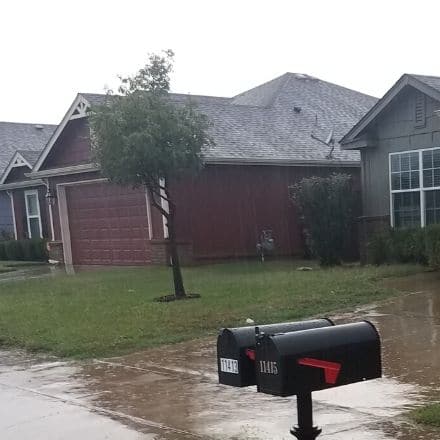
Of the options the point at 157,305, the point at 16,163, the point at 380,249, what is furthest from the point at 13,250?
the point at 157,305

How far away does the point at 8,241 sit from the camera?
27.6 m

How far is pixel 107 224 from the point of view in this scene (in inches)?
869

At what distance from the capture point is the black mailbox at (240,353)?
3.48 meters

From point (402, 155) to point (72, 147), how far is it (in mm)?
11306

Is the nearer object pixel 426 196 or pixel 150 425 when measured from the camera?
pixel 150 425

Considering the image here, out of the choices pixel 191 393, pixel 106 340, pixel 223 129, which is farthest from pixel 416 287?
pixel 223 129

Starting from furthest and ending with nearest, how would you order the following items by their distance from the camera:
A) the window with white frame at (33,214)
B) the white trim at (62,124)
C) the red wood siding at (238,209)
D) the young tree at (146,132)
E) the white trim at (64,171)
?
1. the window with white frame at (33,214)
2. the white trim at (64,171)
3. the white trim at (62,124)
4. the red wood siding at (238,209)
5. the young tree at (146,132)

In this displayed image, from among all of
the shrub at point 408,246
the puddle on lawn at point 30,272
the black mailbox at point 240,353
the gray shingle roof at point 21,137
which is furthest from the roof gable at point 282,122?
the black mailbox at point 240,353

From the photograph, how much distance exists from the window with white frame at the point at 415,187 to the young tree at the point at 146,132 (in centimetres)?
619

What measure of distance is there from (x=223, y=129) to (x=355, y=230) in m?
5.71

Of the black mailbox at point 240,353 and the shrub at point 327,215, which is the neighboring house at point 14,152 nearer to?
the shrub at point 327,215

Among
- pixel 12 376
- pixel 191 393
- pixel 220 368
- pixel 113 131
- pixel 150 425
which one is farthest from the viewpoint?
pixel 113 131

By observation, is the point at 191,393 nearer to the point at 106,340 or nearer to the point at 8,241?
the point at 106,340

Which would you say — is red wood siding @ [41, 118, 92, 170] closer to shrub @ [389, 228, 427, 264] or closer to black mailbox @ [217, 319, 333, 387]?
shrub @ [389, 228, 427, 264]
